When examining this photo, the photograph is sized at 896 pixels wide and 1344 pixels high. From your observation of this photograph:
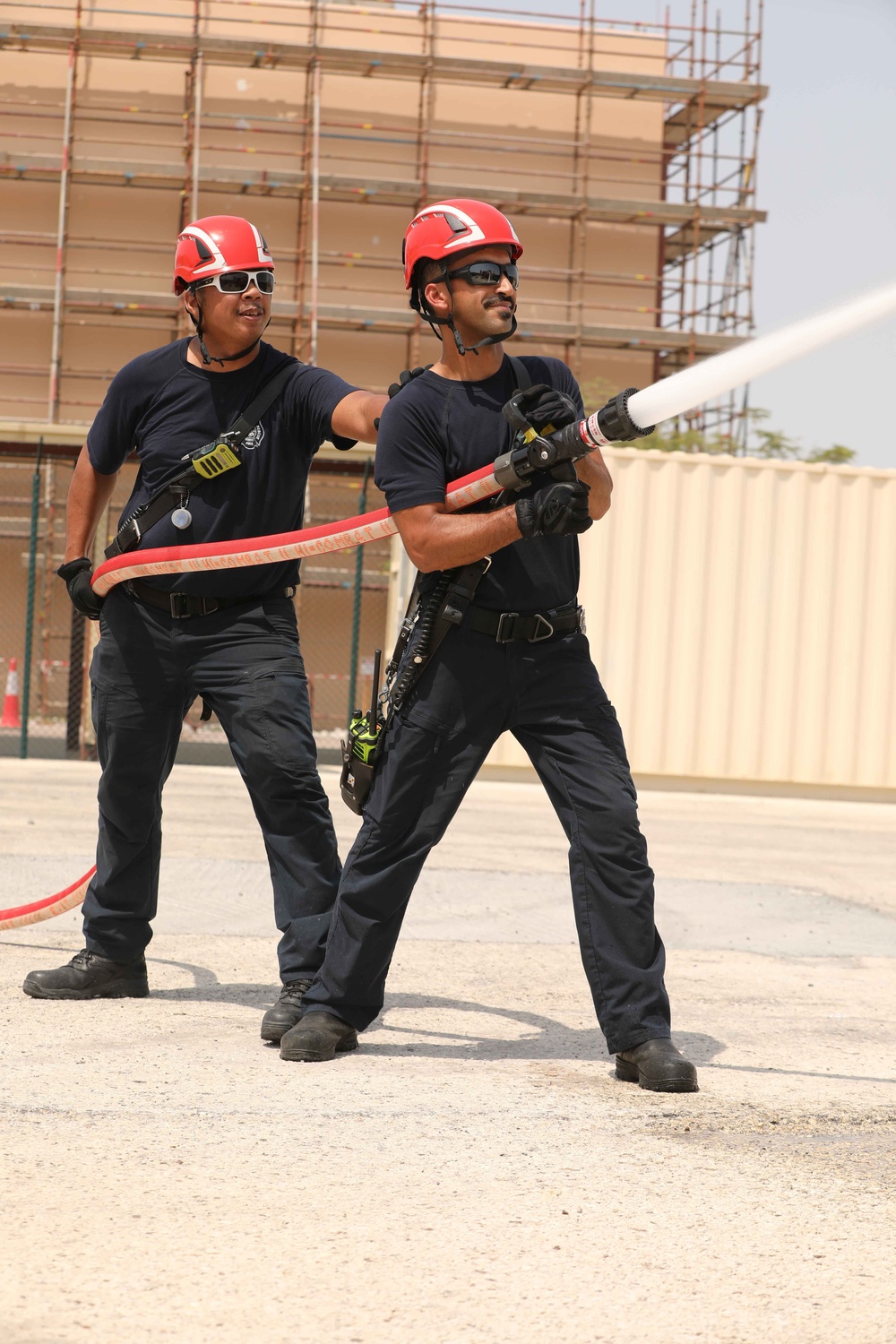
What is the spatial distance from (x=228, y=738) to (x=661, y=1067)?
1481mm

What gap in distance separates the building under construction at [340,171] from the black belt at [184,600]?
72.4 feet

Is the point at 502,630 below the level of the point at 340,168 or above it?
below

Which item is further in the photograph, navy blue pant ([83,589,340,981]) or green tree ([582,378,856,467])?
green tree ([582,378,856,467])

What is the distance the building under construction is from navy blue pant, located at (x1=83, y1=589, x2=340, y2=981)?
866 inches

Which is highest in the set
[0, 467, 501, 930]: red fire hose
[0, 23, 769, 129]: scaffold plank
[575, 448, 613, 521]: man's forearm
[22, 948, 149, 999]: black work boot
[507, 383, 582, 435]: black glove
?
[0, 23, 769, 129]: scaffold plank

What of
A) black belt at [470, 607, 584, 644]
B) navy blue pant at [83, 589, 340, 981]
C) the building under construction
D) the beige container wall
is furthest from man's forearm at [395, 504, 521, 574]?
the building under construction

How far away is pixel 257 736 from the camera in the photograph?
435 cm

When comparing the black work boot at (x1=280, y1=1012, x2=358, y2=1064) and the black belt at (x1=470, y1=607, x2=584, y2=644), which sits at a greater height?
the black belt at (x1=470, y1=607, x2=584, y2=644)

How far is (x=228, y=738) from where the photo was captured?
4.23 m

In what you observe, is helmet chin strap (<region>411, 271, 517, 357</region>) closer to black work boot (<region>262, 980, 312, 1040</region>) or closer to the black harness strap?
the black harness strap

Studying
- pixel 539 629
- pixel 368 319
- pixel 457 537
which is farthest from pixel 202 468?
pixel 368 319

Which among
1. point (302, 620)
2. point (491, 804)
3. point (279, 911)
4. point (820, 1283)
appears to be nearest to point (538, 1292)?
point (820, 1283)

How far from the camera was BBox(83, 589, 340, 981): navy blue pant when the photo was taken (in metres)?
4.37

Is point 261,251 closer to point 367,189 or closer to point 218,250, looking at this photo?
point 218,250
